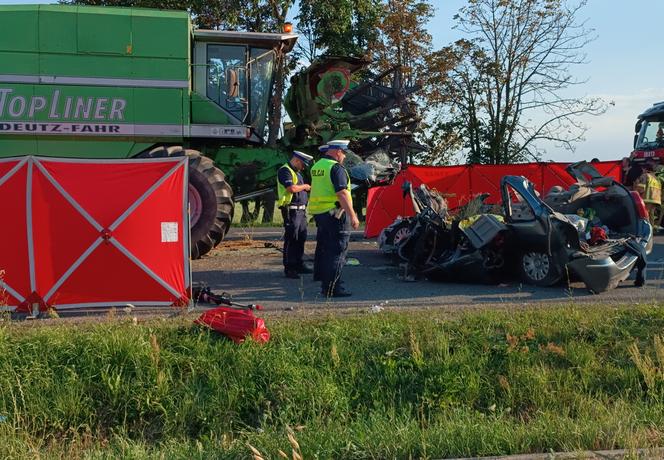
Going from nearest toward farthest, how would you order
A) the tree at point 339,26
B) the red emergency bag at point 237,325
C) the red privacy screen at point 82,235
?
the red emergency bag at point 237,325
the red privacy screen at point 82,235
the tree at point 339,26

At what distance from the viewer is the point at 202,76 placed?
450 inches

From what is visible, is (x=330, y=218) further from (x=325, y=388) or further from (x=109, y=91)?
(x=109, y=91)

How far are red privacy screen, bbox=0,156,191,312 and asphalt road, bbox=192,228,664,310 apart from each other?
→ 148cm

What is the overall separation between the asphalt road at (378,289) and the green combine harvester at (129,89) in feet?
2.97

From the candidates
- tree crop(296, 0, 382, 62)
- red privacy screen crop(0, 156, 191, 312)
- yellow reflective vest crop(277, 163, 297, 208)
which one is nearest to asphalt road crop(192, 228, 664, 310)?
yellow reflective vest crop(277, 163, 297, 208)

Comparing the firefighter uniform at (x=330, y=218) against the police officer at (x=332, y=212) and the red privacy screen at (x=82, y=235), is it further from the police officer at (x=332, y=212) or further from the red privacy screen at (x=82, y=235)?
the red privacy screen at (x=82, y=235)

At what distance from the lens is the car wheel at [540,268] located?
8.30 meters

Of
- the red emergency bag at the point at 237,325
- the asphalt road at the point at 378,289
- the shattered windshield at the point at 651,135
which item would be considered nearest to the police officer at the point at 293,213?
the asphalt road at the point at 378,289

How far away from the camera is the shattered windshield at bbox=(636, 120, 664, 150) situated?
19703 mm

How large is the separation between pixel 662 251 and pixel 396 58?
18812 millimetres

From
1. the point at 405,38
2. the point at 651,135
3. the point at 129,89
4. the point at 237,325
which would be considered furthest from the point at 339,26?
the point at 237,325

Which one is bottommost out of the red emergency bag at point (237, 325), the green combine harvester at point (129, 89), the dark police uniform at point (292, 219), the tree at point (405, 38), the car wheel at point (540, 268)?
the red emergency bag at point (237, 325)

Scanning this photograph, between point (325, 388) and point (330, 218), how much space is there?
9.28 feet

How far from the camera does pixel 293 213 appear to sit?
9617 mm
